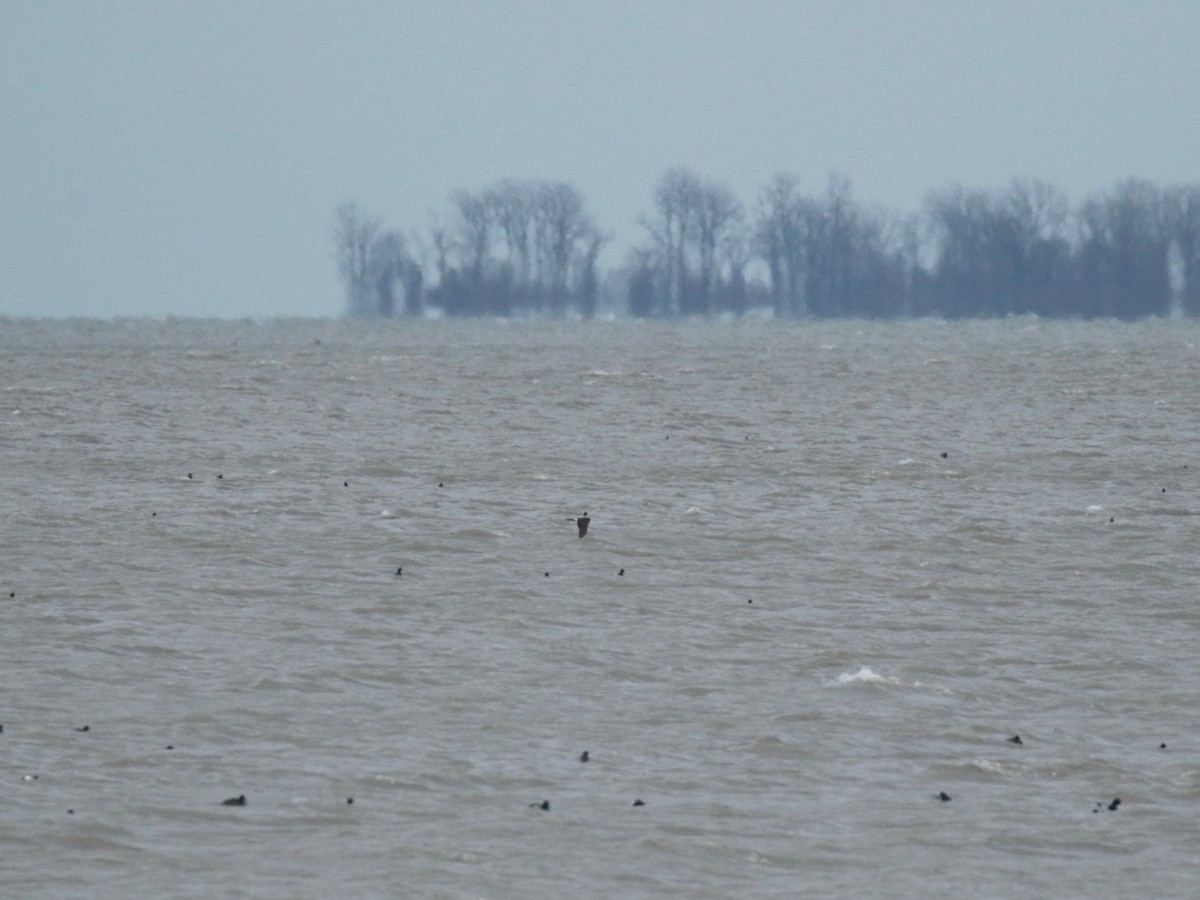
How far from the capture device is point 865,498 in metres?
19.5

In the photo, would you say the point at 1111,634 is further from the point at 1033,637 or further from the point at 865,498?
the point at 865,498

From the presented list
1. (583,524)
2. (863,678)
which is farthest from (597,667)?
(583,524)

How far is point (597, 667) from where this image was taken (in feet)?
36.8

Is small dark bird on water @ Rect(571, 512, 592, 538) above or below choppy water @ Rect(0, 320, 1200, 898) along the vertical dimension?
above

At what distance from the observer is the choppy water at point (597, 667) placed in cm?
775

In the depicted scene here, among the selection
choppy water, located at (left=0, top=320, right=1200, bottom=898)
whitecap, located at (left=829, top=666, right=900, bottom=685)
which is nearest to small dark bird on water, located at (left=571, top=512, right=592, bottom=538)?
choppy water, located at (left=0, top=320, right=1200, bottom=898)

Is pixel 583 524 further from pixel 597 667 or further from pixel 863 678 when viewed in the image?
pixel 863 678

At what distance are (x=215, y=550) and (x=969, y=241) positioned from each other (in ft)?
418

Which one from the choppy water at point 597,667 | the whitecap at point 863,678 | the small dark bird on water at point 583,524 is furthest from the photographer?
the small dark bird on water at point 583,524

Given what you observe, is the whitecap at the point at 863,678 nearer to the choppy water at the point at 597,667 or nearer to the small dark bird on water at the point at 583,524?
the choppy water at the point at 597,667

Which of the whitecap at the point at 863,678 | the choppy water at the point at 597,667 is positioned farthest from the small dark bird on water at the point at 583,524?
the whitecap at the point at 863,678

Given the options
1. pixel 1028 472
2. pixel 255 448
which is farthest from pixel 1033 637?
pixel 255 448

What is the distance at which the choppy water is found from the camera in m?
7.75

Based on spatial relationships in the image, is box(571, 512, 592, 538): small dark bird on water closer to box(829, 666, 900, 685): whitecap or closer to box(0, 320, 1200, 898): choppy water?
box(0, 320, 1200, 898): choppy water
